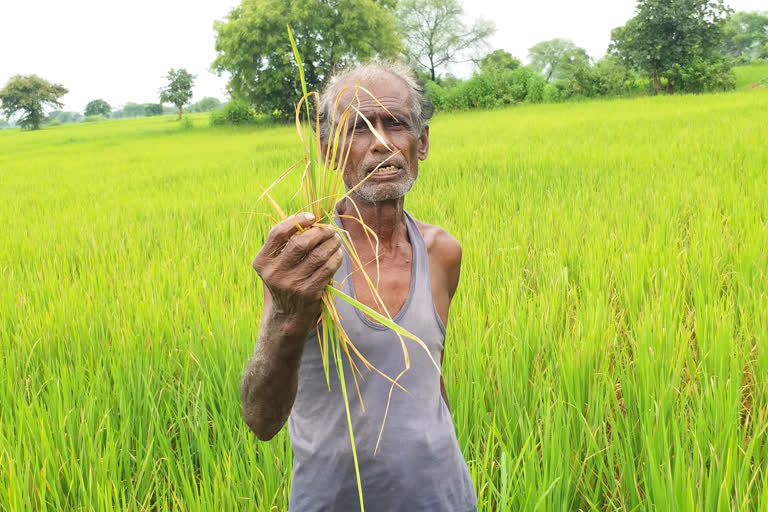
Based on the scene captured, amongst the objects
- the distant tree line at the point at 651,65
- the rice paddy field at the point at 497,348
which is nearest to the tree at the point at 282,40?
the distant tree line at the point at 651,65

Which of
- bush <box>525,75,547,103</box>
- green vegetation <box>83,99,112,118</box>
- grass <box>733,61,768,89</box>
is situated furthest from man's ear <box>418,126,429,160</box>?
green vegetation <box>83,99,112,118</box>

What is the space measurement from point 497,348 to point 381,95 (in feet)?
3.80

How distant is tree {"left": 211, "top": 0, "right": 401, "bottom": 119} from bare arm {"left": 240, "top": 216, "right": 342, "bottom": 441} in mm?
22666

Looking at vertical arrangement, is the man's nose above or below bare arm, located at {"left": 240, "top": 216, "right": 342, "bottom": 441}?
above

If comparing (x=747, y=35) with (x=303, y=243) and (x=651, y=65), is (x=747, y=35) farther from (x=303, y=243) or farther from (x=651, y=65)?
(x=303, y=243)

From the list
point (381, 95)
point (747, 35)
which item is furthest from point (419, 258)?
point (747, 35)

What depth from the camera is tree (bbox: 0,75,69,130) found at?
5128 centimetres

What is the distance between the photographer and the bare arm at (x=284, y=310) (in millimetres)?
730

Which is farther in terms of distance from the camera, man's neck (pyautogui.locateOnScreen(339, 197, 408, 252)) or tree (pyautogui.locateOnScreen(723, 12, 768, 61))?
tree (pyautogui.locateOnScreen(723, 12, 768, 61))

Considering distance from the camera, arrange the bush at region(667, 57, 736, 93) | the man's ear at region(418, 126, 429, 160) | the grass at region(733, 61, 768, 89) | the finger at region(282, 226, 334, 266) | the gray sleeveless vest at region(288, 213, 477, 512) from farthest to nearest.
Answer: the grass at region(733, 61, 768, 89) < the bush at region(667, 57, 736, 93) < the man's ear at region(418, 126, 429, 160) < the gray sleeveless vest at region(288, 213, 477, 512) < the finger at region(282, 226, 334, 266)

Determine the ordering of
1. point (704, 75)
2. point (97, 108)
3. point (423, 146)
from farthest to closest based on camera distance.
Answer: point (97, 108)
point (704, 75)
point (423, 146)

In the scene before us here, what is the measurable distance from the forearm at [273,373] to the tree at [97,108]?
116m

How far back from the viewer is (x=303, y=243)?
2.33 ft

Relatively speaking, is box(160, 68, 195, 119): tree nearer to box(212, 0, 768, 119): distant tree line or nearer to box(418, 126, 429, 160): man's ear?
box(212, 0, 768, 119): distant tree line
